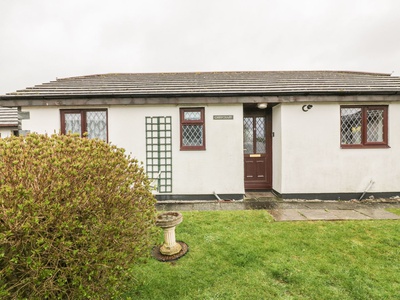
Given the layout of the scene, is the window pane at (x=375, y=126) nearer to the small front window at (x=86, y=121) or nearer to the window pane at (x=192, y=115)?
the window pane at (x=192, y=115)

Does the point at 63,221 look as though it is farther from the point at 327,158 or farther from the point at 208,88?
the point at 327,158

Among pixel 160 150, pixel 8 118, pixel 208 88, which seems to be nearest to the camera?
pixel 160 150

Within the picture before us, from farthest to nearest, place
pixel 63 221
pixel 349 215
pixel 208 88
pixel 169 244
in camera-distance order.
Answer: pixel 208 88, pixel 349 215, pixel 169 244, pixel 63 221

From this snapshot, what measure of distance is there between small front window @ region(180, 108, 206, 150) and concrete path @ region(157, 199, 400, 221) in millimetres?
2007

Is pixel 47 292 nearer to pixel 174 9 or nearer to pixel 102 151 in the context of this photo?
pixel 102 151

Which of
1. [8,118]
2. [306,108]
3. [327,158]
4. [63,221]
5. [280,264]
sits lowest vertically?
[280,264]

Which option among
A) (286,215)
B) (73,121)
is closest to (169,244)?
(286,215)

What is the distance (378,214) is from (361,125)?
10.3 feet

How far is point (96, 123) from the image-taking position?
673cm

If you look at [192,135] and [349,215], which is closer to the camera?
[349,215]

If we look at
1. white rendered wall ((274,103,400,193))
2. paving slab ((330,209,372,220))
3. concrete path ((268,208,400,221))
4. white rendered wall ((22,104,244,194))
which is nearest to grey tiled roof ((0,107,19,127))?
white rendered wall ((22,104,244,194))

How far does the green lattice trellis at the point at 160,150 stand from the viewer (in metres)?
6.60

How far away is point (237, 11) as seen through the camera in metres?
15.9

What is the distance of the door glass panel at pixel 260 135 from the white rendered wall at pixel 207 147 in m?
1.38
